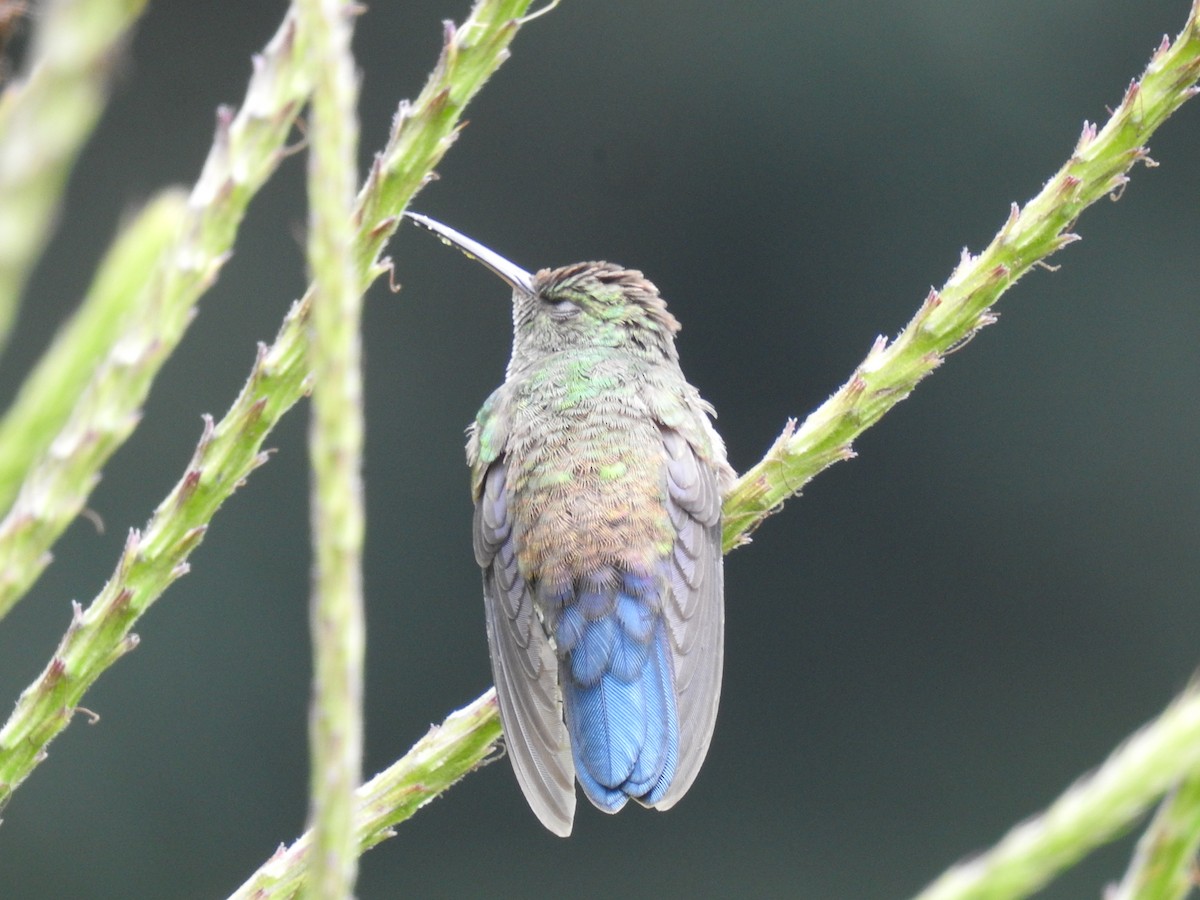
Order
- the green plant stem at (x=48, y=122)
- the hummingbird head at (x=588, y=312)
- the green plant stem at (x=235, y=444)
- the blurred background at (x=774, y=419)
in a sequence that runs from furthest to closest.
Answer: the blurred background at (x=774, y=419)
the hummingbird head at (x=588, y=312)
the green plant stem at (x=235, y=444)
the green plant stem at (x=48, y=122)

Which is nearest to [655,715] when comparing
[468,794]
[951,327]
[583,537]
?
[583,537]

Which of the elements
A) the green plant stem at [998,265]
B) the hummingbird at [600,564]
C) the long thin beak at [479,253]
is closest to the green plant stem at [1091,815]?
the green plant stem at [998,265]

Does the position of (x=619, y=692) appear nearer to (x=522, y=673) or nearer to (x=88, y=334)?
(x=522, y=673)

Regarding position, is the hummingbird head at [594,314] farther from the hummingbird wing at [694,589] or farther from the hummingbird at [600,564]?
the hummingbird wing at [694,589]

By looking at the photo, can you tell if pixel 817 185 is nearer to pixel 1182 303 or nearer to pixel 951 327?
pixel 1182 303

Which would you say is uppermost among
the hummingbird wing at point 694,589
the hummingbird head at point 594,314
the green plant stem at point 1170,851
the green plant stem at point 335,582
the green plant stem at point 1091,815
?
the hummingbird head at point 594,314

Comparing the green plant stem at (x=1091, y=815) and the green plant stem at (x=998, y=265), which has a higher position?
the green plant stem at (x=998, y=265)
